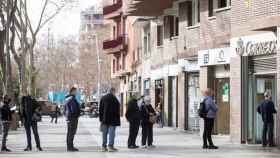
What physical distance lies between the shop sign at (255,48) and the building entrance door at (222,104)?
477 cm

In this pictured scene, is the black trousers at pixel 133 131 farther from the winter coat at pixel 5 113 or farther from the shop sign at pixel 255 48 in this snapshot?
the shop sign at pixel 255 48

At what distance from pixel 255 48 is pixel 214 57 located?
544 centimetres

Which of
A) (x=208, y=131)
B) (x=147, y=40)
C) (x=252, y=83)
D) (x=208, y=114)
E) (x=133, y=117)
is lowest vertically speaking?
(x=208, y=131)

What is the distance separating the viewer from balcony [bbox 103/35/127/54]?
68875 millimetres

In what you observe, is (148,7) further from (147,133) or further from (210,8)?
(147,133)

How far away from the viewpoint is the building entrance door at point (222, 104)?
29031 mm

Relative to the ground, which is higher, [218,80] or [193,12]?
[193,12]

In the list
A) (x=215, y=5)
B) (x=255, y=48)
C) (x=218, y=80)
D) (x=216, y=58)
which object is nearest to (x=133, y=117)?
(x=255, y=48)

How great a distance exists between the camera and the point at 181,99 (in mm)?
35688

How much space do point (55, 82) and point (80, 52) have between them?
46.6 feet

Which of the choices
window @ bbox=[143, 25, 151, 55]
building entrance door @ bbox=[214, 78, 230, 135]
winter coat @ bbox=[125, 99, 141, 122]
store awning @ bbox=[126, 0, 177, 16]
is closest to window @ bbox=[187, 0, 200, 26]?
store awning @ bbox=[126, 0, 177, 16]

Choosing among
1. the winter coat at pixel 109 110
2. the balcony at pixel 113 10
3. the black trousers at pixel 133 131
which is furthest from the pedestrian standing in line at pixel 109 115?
the balcony at pixel 113 10

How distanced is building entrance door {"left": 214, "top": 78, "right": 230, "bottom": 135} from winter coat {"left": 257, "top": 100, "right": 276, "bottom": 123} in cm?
642

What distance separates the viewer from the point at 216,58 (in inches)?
1117
